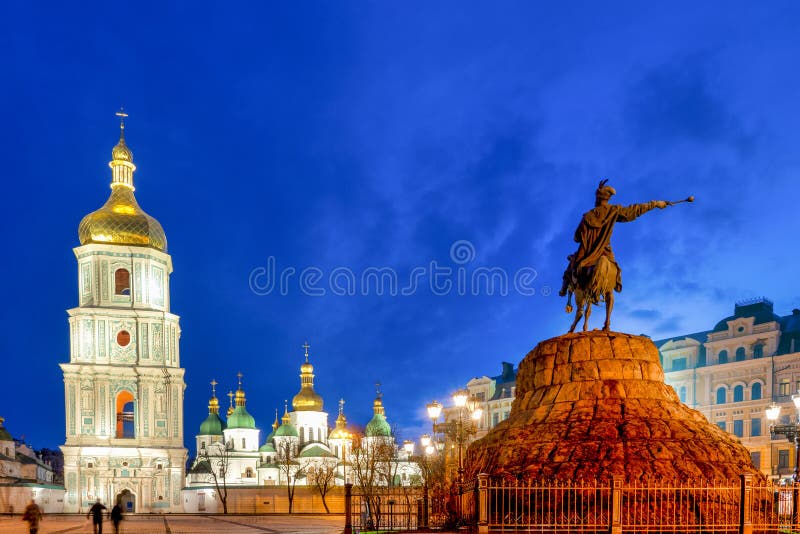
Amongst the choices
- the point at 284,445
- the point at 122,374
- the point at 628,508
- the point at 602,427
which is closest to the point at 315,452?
the point at 284,445

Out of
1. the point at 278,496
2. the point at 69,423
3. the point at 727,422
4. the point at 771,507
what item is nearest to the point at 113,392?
the point at 69,423

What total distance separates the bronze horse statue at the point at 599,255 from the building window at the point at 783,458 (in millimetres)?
30080

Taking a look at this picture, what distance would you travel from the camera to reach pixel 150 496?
188 feet

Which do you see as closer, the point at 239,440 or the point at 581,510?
the point at 581,510

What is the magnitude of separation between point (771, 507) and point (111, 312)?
5193 centimetres

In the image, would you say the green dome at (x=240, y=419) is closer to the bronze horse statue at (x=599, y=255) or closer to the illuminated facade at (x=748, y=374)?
the illuminated facade at (x=748, y=374)

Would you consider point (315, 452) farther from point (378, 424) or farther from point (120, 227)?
point (120, 227)

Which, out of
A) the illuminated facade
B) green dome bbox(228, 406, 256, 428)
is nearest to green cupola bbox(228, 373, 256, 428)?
green dome bbox(228, 406, 256, 428)

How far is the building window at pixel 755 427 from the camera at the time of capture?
4400 cm

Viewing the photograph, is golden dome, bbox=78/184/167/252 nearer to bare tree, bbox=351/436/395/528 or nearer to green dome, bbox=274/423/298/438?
bare tree, bbox=351/436/395/528

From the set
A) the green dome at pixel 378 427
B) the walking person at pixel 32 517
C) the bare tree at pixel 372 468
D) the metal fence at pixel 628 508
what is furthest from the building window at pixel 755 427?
the green dome at pixel 378 427

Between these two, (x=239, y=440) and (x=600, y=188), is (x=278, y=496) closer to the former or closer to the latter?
(x=239, y=440)

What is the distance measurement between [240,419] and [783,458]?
181ft

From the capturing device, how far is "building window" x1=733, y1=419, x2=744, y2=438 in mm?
44969
